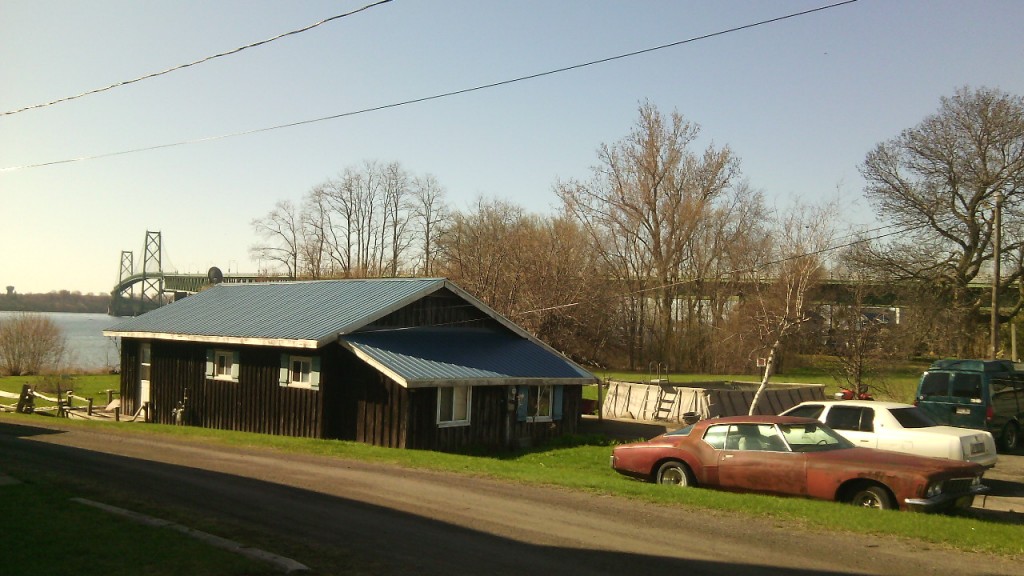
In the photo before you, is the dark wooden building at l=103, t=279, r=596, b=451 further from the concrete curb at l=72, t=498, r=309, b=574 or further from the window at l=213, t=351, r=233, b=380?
the concrete curb at l=72, t=498, r=309, b=574

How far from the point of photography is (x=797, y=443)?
543 inches

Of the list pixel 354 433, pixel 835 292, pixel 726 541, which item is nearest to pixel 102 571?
pixel 726 541

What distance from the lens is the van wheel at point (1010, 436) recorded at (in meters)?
22.8

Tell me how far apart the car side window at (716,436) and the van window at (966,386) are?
11.5 meters

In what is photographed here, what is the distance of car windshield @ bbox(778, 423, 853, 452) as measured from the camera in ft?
44.9

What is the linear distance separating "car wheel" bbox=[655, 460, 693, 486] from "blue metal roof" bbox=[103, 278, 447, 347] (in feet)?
35.5

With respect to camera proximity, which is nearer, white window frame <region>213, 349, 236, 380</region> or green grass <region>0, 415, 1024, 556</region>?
green grass <region>0, 415, 1024, 556</region>

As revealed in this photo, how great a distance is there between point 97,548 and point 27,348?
61287mm

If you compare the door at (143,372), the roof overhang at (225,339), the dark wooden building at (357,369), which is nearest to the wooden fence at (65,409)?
the door at (143,372)

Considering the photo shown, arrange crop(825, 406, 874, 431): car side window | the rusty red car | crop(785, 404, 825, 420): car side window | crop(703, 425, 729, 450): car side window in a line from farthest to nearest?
crop(785, 404, 825, 420): car side window → crop(825, 406, 874, 431): car side window → crop(703, 425, 729, 450): car side window → the rusty red car

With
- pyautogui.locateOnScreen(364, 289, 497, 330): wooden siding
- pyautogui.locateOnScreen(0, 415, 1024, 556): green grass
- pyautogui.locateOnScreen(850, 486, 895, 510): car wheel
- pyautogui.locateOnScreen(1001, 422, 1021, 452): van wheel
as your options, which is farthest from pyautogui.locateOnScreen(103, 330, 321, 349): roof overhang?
pyautogui.locateOnScreen(1001, 422, 1021, 452): van wheel

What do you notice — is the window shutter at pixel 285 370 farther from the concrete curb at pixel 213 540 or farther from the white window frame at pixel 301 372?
the concrete curb at pixel 213 540

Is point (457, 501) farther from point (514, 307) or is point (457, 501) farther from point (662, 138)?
point (662, 138)

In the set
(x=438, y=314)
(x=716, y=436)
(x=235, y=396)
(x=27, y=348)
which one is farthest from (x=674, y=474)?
(x=27, y=348)
